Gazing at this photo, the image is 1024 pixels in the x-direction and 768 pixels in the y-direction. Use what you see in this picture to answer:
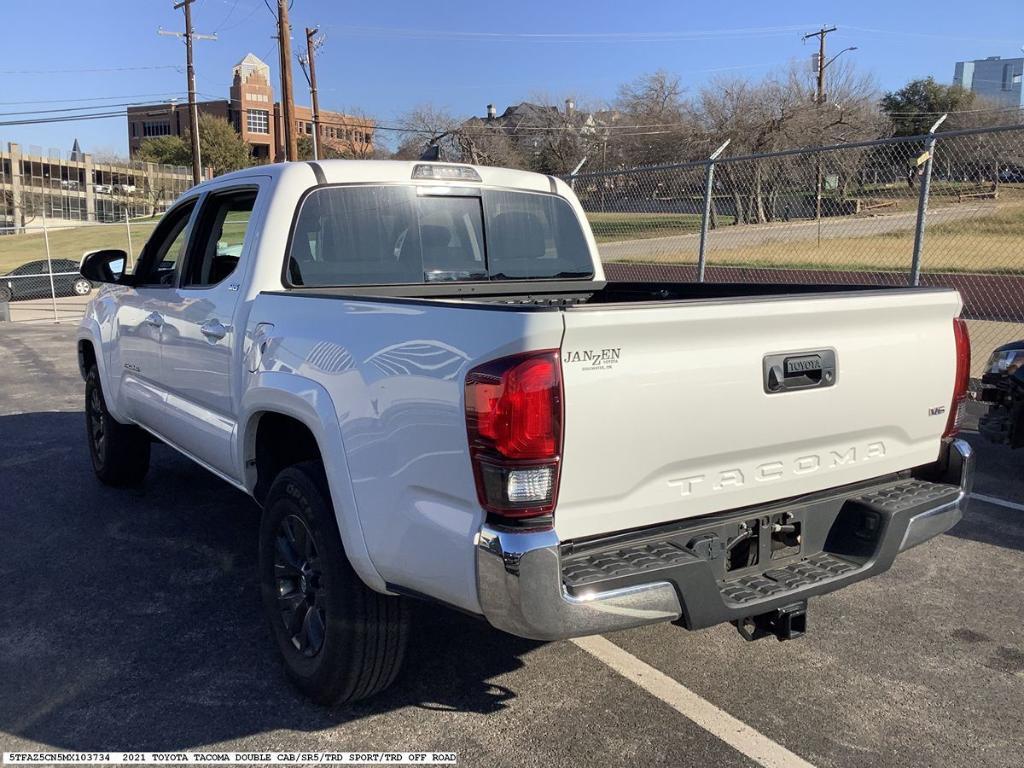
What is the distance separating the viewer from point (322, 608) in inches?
128

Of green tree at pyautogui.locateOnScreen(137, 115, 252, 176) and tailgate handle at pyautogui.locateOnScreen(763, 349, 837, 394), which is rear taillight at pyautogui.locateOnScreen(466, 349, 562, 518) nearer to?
tailgate handle at pyautogui.locateOnScreen(763, 349, 837, 394)

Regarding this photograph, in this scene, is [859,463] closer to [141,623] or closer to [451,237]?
[451,237]

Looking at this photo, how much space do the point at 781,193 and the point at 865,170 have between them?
4.26ft

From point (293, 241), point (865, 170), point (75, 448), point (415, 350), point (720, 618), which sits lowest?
point (75, 448)

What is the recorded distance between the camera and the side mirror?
211 inches

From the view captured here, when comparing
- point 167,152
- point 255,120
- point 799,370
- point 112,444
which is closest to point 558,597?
point 799,370

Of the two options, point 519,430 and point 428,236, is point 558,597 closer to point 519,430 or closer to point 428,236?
point 519,430

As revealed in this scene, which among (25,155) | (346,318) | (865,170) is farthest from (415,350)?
(25,155)

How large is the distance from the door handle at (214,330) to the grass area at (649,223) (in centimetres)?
1093

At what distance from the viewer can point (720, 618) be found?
2.74m

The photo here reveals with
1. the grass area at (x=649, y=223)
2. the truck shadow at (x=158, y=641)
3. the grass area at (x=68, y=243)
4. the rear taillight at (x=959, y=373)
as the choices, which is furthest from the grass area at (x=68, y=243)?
the rear taillight at (x=959, y=373)

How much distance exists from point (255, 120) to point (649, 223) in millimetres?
94085

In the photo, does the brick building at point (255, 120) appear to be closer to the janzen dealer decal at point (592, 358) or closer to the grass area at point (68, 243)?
the grass area at point (68, 243)

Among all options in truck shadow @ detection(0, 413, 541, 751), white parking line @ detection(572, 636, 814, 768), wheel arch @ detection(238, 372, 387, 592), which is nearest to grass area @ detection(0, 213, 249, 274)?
truck shadow @ detection(0, 413, 541, 751)
